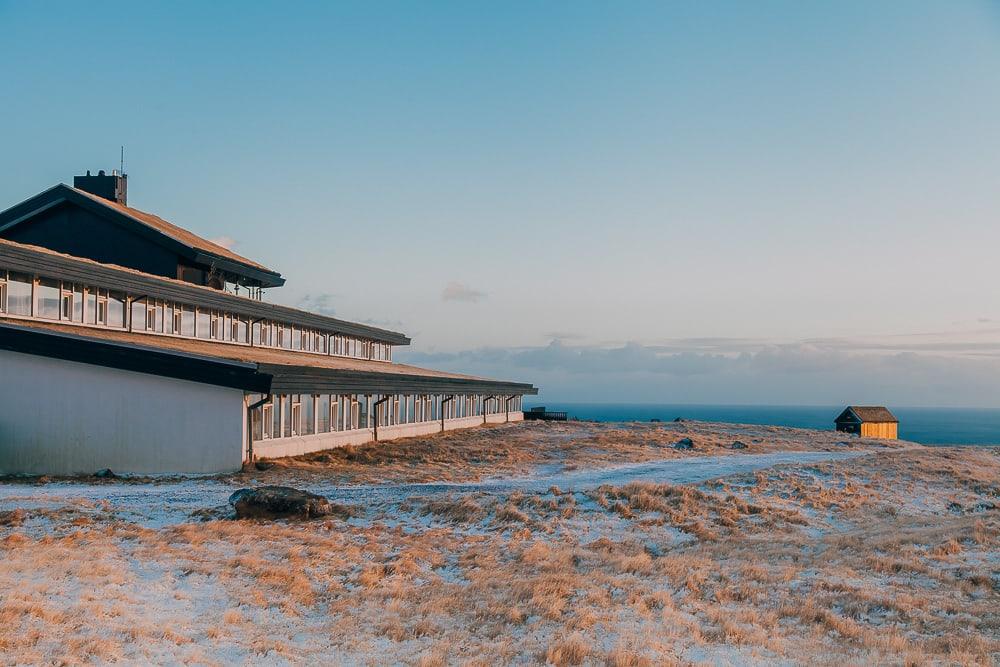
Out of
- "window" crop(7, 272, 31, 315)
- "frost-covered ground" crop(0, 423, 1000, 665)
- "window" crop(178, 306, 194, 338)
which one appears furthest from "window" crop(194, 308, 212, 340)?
"frost-covered ground" crop(0, 423, 1000, 665)

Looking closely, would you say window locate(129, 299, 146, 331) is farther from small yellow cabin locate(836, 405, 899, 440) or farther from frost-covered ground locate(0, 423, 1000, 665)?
small yellow cabin locate(836, 405, 899, 440)

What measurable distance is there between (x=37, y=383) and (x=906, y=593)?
99.0 ft

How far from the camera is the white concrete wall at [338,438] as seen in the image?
110ft

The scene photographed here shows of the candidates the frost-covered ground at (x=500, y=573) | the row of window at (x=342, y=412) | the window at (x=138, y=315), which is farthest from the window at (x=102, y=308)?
the frost-covered ground at (x=500, y=573)

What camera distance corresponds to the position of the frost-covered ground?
13.1m

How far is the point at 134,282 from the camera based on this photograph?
3756 cm

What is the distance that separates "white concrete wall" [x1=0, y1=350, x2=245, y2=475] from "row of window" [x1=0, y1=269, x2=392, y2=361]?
3543mm

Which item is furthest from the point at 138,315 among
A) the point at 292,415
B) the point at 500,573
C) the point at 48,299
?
the point at 500,573

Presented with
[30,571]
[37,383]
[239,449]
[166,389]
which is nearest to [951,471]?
[239,449]

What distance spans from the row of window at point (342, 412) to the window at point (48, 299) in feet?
33.6

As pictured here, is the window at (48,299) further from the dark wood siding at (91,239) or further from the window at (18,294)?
the dark wood siding at (91,239)

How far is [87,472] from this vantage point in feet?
100

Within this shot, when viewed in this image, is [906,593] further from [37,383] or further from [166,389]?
[37,383]

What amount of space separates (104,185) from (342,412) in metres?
26.6
